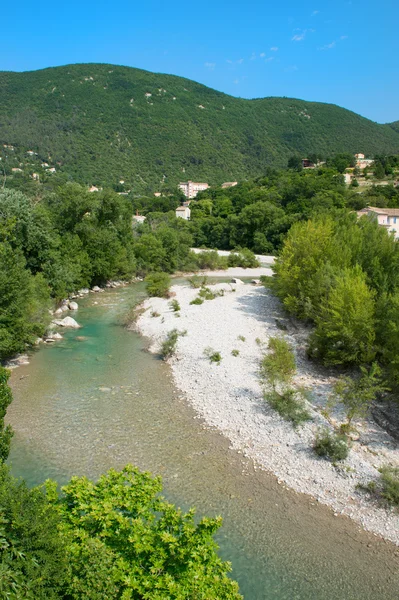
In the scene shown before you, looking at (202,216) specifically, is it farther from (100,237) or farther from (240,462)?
(240,462)

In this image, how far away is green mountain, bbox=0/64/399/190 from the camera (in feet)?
380

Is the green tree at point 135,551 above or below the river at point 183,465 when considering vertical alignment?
above

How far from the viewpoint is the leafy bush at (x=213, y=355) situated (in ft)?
63.6

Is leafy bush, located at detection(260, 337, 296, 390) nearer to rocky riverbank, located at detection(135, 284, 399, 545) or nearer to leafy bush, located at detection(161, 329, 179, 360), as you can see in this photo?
rocky riverbank, located at detection(135, 284, 399, 545)

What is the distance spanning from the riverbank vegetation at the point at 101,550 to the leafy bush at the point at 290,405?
780cm

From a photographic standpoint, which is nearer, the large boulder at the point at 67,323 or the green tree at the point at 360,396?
the green tree at the point at 360,396

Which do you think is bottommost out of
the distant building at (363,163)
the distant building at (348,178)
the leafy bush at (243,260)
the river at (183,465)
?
the leafy bush at (243,260)

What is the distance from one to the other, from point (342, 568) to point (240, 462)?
13.7ft

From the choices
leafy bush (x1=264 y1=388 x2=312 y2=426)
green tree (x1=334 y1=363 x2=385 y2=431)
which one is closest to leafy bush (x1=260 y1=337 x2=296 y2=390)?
leafy bush (x1=264 y1=388 x2=312 y2=426)

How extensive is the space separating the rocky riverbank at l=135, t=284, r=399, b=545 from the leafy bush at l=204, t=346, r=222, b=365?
0.23m

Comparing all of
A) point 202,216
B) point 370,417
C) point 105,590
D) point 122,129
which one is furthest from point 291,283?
point 122,129

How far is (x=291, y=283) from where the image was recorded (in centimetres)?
2584

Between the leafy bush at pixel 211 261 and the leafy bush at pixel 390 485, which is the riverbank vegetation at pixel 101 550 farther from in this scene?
the leafy bush at pixel 211 261

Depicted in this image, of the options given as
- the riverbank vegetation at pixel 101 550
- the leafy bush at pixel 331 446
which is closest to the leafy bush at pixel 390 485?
the leafy bush at pixel 331 446
